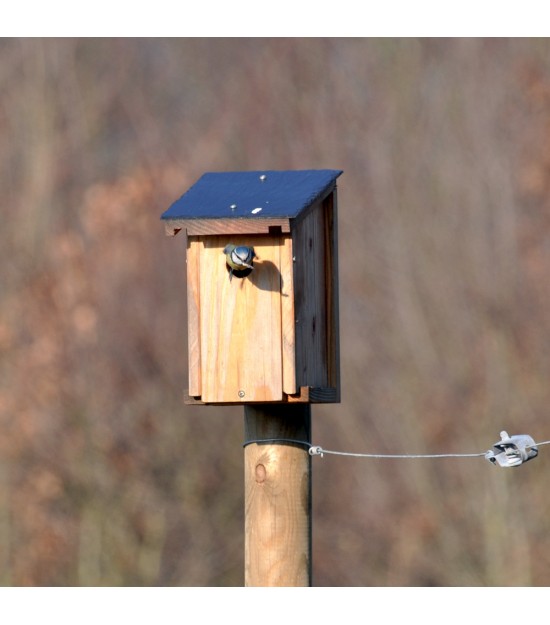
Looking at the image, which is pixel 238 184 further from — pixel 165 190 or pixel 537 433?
pixel 165 190

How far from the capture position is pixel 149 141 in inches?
693

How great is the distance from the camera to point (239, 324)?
7.25m

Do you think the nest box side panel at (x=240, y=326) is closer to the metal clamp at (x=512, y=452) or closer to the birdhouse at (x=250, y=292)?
the birdhouse at (x=250, y=292)

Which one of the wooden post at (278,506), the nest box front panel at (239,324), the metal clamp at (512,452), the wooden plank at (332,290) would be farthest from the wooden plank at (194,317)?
the metal clamp at (512,452)

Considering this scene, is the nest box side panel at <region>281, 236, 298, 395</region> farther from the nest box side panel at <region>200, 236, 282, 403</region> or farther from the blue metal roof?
the blue metal roof

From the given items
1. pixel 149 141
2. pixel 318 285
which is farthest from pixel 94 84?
pixel 318 285

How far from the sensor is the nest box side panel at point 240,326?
7176 mm

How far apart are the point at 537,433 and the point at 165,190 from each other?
12.6ft

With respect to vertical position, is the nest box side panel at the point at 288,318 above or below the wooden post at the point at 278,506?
above

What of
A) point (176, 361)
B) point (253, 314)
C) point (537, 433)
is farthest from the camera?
point (176, 361)

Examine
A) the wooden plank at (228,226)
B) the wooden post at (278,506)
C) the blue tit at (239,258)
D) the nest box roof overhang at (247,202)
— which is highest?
the nest box roof overhang at (247,202)

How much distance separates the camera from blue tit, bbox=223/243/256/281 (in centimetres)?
720

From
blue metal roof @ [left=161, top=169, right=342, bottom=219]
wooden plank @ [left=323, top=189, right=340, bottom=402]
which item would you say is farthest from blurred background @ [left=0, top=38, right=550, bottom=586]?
blue metal roof @ [left=161, top=169, right=342, bottom=219]

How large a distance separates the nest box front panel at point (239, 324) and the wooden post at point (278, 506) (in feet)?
0.48
